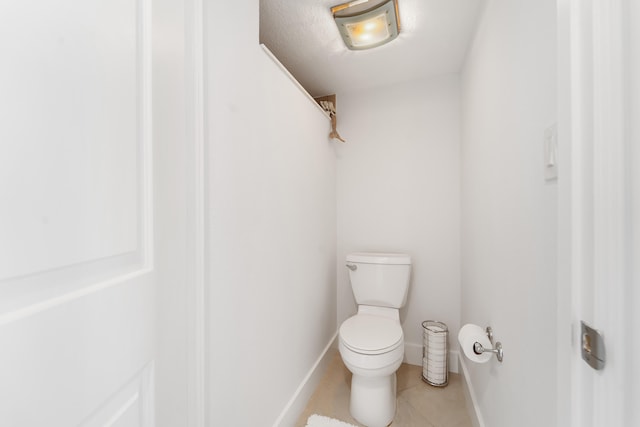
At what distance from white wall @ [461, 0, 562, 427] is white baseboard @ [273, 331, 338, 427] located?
91cm

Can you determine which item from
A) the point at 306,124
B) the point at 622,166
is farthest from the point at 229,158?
the point at 622,166

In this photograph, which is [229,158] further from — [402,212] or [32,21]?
[402,212]

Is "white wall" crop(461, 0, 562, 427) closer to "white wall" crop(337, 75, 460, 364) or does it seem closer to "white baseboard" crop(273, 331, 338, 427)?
"white wall" crop(337, 75, 460, 364)

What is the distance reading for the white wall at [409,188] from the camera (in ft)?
6.22

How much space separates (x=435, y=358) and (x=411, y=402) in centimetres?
32

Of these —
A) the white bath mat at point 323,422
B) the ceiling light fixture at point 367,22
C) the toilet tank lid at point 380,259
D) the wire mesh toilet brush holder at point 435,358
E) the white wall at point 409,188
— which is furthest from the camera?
the white wall at point 409,188

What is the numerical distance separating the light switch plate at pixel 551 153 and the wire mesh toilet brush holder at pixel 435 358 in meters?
1.43

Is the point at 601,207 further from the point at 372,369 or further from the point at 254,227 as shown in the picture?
the point at 372,369

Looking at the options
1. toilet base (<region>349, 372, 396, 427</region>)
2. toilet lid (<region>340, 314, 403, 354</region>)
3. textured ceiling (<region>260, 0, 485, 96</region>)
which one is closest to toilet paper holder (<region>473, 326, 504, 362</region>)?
toilet lid (<region>340, 314, 403, 354</region>)

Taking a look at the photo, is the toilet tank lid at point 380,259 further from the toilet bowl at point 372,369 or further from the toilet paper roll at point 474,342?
the toilet paper roll at point 474,342

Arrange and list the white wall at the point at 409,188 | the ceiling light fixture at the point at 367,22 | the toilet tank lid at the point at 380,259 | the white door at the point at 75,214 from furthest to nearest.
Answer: the white wall at the point at 409,188, the toilet tank lid at the point at 380,259, the ceiling light fixture at the point at 367,22, the white door at the point at 75,214

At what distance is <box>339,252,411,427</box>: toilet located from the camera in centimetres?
132

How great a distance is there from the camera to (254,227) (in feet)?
3.48

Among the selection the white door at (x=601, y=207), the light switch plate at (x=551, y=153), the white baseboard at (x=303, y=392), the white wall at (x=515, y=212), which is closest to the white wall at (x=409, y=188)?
the white baseboard at (x=303, y=392)
